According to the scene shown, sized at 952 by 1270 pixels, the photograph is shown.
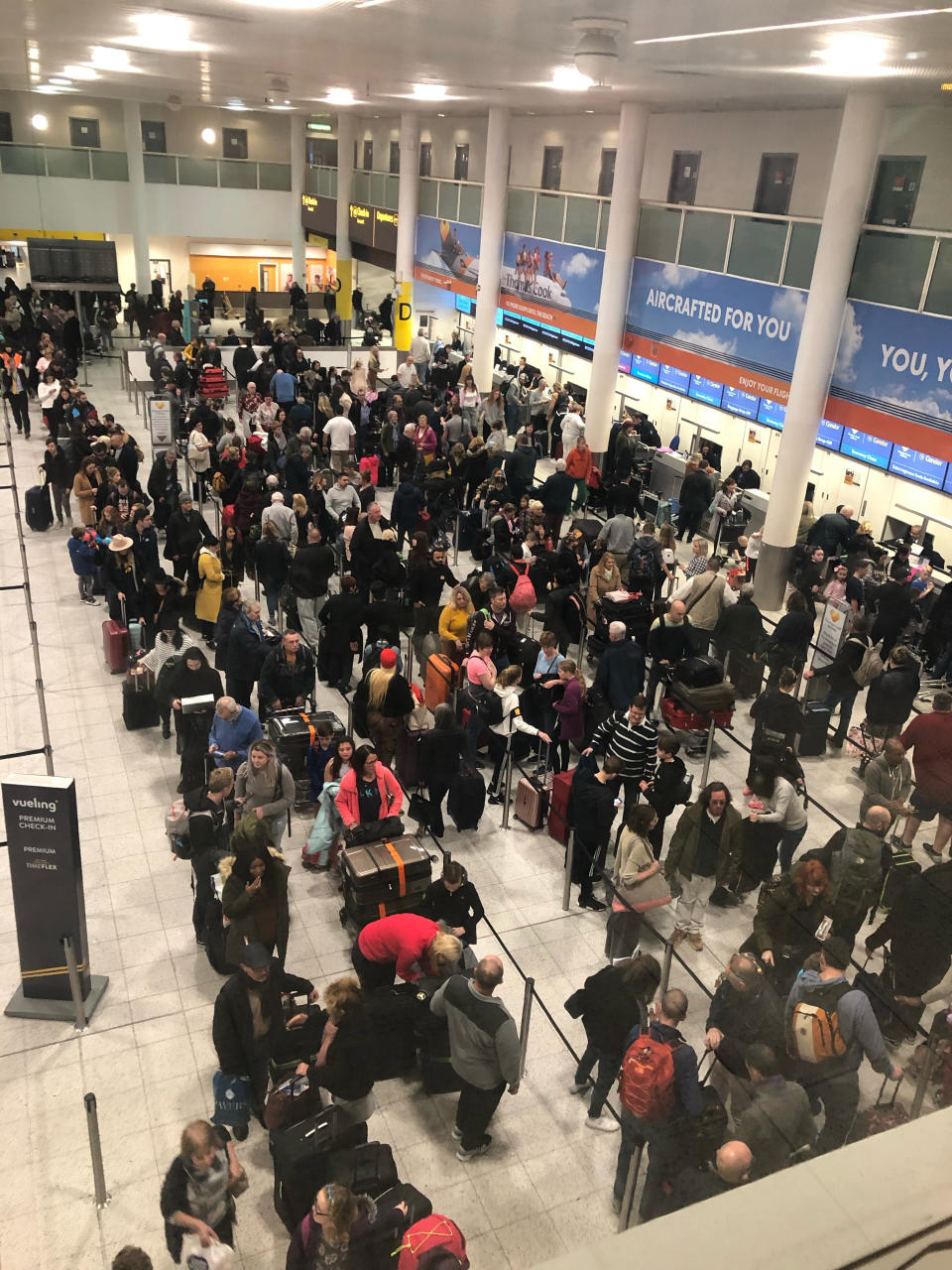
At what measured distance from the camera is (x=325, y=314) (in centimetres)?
3666

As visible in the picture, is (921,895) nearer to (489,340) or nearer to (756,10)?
(756,10)

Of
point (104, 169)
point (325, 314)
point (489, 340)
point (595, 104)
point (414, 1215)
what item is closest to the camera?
point (414, 1215)

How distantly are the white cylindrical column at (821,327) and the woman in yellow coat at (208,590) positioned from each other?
7.89m

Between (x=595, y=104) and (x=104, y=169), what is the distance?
71.2ft

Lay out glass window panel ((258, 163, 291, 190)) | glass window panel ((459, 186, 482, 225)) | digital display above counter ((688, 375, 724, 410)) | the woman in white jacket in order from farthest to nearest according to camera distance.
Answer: glass window panel ((258, 163, 291, 190)) → glass window panel ((459, 186, 482, 225)) → digital display above counter ((688, 375, 724, 410)) → the woman in white jacket

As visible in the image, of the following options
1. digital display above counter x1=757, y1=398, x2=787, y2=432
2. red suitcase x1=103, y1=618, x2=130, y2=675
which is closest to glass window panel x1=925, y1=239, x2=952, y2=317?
digital display above counter x1=757, y1=398, x2=787, y2=432

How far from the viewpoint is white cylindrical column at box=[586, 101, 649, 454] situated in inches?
680

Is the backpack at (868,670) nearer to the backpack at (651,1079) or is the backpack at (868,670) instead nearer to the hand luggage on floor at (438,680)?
the hand luggage on floor at (438,680)

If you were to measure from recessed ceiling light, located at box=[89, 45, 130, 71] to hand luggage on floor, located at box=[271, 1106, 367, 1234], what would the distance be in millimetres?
14368

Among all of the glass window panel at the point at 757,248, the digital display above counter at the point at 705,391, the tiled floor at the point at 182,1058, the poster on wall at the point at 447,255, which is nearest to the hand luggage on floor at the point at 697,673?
the tiled floor at the point at 182,1058

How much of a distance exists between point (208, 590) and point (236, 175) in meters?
30.0

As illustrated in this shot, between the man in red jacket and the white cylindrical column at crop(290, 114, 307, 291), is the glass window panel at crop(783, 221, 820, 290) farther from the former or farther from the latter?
the white cylindrical column at crop(290, 114, 307, 291)

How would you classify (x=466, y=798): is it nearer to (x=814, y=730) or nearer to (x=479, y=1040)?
(x=479, y=1040)

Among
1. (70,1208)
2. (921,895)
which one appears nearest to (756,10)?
(921,895)
